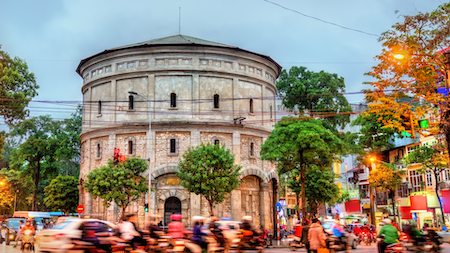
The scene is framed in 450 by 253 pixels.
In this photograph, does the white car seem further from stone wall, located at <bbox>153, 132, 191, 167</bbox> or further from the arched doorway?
stone wall, located at <bbox>153, 132, 191, 167</bbox>

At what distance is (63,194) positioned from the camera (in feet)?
154

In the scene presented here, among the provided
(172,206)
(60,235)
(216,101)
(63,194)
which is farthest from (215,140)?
(60,235)

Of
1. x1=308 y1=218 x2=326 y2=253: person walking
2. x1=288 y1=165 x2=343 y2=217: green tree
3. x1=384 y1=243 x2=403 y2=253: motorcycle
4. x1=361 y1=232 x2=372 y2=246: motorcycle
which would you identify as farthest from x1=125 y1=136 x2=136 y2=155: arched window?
x1=384 y1=243 x2=403 y2=253: motorcycle

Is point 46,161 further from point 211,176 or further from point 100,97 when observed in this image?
point 211,176

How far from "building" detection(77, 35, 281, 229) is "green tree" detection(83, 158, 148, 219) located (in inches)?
93.3

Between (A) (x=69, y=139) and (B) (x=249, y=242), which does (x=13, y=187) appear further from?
(B) (x=249, y=242)

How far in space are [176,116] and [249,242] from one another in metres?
19.5

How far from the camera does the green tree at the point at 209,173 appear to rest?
31781mm

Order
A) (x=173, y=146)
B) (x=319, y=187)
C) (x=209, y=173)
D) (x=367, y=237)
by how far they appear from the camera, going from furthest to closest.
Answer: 1. (x=173, y=146)
2. (x=319, y=187)
3. (x=209, y=173)
4. (x=367, y=237)

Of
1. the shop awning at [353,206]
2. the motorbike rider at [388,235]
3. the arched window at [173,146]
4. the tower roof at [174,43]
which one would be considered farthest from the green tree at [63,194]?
the motorbike rider at [388,235]

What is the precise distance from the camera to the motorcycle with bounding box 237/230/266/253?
18.6m

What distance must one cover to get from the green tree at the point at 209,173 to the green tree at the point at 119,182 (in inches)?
137

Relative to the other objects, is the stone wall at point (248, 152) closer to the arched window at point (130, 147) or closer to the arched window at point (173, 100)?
the arched window at point (173, 100)

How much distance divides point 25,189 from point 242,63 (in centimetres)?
4028
